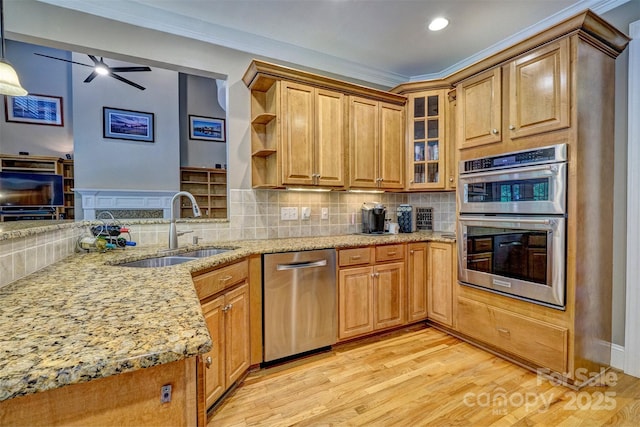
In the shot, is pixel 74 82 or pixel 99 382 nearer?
pixel 99 382

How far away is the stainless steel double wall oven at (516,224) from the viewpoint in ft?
6.29

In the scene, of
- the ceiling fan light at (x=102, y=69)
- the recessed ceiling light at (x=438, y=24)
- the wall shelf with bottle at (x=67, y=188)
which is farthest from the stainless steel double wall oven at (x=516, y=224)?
the wall shelf with bottle at (x=67, y=188)

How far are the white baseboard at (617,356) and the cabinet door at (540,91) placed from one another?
161 centimetres

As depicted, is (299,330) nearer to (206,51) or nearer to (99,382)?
(99,382)

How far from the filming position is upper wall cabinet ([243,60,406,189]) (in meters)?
2.48

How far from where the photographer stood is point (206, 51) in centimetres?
256

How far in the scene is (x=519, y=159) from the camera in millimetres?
2115

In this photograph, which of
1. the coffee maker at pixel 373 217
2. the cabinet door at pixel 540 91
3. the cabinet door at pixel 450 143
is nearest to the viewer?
the cabinet door at pixel 540 91

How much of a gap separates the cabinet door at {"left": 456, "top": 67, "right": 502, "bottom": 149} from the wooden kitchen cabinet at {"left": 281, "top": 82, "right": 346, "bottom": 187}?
1.03 meters

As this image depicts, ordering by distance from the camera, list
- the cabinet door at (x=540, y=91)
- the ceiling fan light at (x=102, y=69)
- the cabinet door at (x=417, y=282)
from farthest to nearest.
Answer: the ceiling fan light at (x=102, y=69), the cabinet door at (x=417, y=282), the cabinet door at (x=540, y=91)

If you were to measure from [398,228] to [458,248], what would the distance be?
703 millimetres

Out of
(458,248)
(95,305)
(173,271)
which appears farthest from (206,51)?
(458,248)

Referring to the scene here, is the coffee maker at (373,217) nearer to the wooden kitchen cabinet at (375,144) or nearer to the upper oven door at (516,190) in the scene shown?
the wooden kitchen cabinet at (375,144)

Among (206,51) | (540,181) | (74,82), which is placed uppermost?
(74,82)
